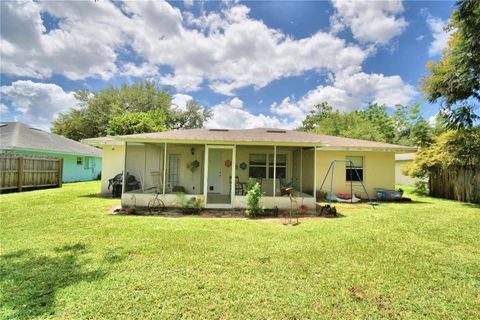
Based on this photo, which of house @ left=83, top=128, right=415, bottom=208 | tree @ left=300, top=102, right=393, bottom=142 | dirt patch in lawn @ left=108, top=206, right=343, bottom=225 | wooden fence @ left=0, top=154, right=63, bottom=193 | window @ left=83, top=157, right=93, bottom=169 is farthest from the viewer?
tree @ left=300, top=102, right=393, bottom=142

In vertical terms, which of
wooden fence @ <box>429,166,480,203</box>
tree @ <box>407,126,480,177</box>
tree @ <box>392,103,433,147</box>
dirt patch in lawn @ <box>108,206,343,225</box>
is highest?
tree @ <box>392,103,433,147</box>

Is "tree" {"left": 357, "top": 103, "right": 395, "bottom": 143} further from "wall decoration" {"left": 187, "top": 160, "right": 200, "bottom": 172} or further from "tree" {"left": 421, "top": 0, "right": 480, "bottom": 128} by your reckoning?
"wall decoration" {"left": 187, "top": 160, "right": 200, "bottom": 172}

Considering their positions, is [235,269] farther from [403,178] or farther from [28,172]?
[403,178]

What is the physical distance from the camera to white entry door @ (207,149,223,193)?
10.9 m

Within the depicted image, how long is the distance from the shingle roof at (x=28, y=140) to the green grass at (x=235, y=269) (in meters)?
10.4

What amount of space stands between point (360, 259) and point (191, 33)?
1293 cm

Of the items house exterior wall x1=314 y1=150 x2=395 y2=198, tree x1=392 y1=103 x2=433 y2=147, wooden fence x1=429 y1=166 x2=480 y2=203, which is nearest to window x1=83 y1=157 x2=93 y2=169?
house exterior wall x1=314 y1=150 x2=395 y2=198

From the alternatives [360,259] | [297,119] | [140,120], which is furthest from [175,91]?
[360,259]

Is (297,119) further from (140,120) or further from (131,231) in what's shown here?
(131,231)

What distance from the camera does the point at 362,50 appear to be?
1623 centimetres

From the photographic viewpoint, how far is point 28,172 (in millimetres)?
12461

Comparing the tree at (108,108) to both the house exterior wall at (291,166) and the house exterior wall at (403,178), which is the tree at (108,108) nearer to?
the house exterior wall at (291,166)

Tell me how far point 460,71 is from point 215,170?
12.4 meters

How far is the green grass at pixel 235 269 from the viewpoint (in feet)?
9.11
